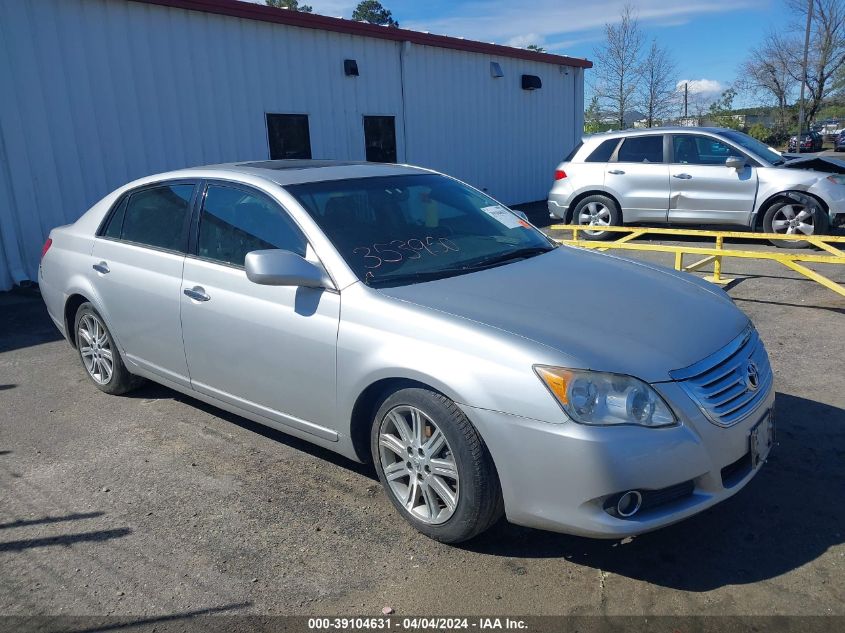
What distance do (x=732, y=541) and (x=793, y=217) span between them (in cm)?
822

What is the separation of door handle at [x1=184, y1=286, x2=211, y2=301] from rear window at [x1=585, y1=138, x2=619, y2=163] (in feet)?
28.3

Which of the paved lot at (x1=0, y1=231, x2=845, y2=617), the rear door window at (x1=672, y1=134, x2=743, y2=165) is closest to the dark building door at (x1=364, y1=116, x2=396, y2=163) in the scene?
the rear door window at (x1=672, y1=134, x2=743, y2=165)

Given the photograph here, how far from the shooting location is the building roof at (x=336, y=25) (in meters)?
10.1

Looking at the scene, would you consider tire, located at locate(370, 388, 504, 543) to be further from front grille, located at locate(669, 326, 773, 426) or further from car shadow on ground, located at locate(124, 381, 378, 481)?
front grille, located at locate(669, 326, 773, 426)

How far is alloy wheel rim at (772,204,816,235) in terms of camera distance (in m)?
9.87

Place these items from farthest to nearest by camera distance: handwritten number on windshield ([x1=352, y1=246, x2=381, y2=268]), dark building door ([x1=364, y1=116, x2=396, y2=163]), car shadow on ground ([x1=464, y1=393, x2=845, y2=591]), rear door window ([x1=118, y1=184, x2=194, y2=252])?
dark building door ([x1=364, y1=116, x2=396, y2=163]) < rear door window ([x1=118, y1=184, x2=194, y2=252]) < handwritten number on windshield ([x1=352, y1=246, x2=381, y2=268]) < car shadow on ground ([x1=464, y1=393, x2=845, y2=591])

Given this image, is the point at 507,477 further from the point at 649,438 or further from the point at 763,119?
the point at 763,119

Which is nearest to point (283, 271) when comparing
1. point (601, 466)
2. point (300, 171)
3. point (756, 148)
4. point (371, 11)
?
point (300, 171)

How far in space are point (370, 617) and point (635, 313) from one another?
1.72 metres

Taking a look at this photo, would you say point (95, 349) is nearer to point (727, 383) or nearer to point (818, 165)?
point (727, 383)

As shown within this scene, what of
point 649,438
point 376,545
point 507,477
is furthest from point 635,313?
point 376,545

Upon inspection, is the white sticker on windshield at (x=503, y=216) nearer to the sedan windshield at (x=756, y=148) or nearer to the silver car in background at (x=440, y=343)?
the silver car in background at (x=440, y=343)

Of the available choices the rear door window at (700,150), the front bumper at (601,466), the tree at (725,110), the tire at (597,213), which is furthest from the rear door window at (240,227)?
the tree at (725,110)

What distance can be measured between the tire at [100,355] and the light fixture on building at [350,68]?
8195 millimetres
